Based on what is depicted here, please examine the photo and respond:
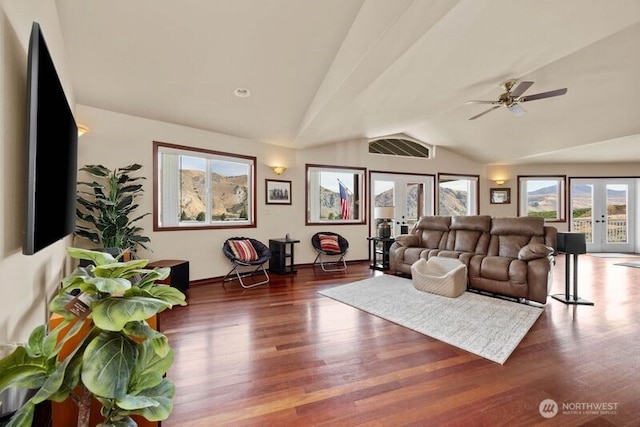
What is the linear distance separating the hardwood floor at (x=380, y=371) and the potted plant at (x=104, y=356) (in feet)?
2.58

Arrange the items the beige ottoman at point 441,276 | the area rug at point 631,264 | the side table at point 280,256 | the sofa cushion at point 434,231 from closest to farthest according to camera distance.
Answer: the beige ottoman at point 441,276, the sofa cushion at point 434,231, the side table at point 280,256, the area rug at point 631,264

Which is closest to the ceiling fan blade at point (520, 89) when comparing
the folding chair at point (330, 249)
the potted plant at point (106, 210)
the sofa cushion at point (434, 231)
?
the sofa cushion at point (434, 231)

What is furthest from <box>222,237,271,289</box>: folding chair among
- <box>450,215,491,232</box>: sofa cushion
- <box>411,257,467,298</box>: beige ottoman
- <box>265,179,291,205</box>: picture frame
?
<box>450,215,491,232</box>: sofa cushion

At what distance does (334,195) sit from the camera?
6.14m

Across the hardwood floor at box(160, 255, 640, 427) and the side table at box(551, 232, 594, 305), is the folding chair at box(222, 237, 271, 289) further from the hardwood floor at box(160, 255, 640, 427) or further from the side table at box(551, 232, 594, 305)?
the side table at box(551, 232, 594, 305)

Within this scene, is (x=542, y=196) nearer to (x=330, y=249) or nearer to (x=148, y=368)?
(x=330, y=249)

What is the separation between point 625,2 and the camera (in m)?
2.19

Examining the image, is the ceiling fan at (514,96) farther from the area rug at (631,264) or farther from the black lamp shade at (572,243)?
the area rug at (631,264)

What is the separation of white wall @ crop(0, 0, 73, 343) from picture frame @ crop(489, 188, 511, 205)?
8587 mm

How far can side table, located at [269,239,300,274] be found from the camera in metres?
5.00

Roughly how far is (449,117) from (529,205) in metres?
4.13

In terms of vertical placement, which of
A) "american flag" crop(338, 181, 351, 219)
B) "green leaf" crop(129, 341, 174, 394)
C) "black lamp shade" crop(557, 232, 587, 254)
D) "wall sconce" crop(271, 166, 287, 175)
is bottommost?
"green leaf" crop(129, 341, 174, 394)

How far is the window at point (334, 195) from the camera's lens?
5.86 metres

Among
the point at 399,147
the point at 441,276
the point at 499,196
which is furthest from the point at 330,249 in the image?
the point at 499,196
